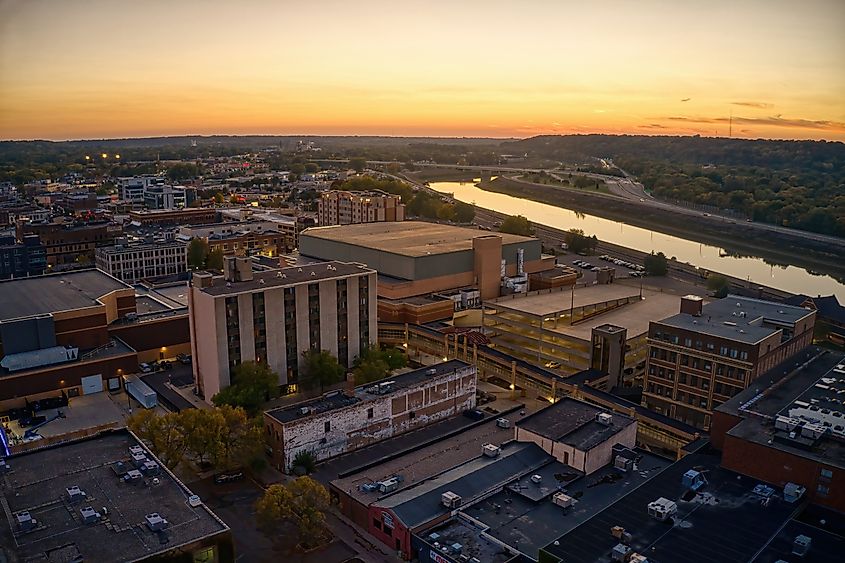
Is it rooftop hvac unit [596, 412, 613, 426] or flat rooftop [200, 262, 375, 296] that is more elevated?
flat rooftop [200, 262, 375, 296]

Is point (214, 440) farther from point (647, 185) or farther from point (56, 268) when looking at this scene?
point (647, 185)

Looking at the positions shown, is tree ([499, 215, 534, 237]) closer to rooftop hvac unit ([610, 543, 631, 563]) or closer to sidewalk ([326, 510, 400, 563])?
sidewalk ([326, 510, 400, 563])

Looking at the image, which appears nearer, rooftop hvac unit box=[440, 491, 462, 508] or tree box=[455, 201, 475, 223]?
rooftop hvac unit box=[440, 491, 462, 508]

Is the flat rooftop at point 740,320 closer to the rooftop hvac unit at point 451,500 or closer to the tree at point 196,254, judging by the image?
the rooftop hvac unit at point 451,500

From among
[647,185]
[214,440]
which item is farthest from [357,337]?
[647,185]

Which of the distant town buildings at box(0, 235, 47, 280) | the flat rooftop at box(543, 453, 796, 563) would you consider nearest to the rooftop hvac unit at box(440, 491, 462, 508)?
the flat rooftop at box(543, 453, 796, 563)
